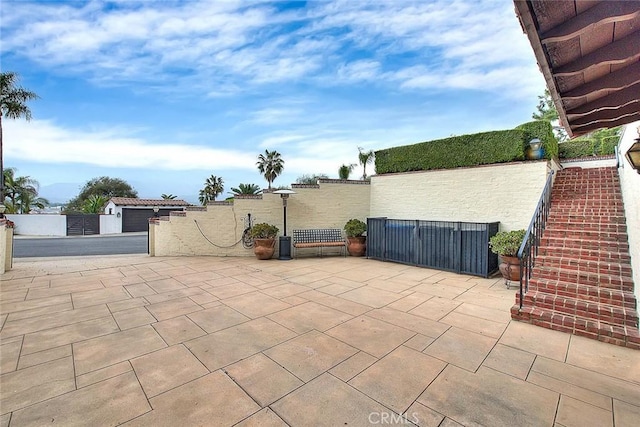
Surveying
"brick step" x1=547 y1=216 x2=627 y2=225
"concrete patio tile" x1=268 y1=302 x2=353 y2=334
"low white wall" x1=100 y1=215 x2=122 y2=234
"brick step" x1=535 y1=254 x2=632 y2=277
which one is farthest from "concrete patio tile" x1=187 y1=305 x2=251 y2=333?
"low white wall" x1=100 y1=215 x2=122 y2=234

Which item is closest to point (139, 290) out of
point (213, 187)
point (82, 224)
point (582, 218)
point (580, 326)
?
point (580, 326)

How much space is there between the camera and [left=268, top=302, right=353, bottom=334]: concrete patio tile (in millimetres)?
3254

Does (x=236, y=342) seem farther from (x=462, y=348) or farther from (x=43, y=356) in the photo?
(x=462, y=348)

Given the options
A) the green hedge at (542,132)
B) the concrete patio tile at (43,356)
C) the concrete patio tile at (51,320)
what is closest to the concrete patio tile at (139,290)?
the concrete patio tile at (51,320)

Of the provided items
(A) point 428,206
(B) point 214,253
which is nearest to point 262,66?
(B) point 214,253

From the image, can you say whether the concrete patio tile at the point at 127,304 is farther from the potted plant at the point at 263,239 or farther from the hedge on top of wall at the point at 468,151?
the hedge on top of wall at the point at 468,151

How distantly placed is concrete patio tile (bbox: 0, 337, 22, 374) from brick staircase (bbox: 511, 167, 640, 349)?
5313 millimetres

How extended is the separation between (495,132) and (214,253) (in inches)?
324

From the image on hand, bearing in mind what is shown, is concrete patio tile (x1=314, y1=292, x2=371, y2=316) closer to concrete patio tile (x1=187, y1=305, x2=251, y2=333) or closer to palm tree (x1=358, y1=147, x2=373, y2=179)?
concrete patio tile (x1=187, y1=305, x2=251, y2=333)

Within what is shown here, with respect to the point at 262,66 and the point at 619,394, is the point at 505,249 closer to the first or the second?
the point at 619,394

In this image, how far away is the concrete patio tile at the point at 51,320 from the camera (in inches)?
122

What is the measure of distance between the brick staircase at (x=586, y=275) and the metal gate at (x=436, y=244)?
3.93 ft

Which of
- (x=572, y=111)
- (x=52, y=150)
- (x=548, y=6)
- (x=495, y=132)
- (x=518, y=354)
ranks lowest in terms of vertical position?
(x=518, y=354)

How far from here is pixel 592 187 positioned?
5.99 m
